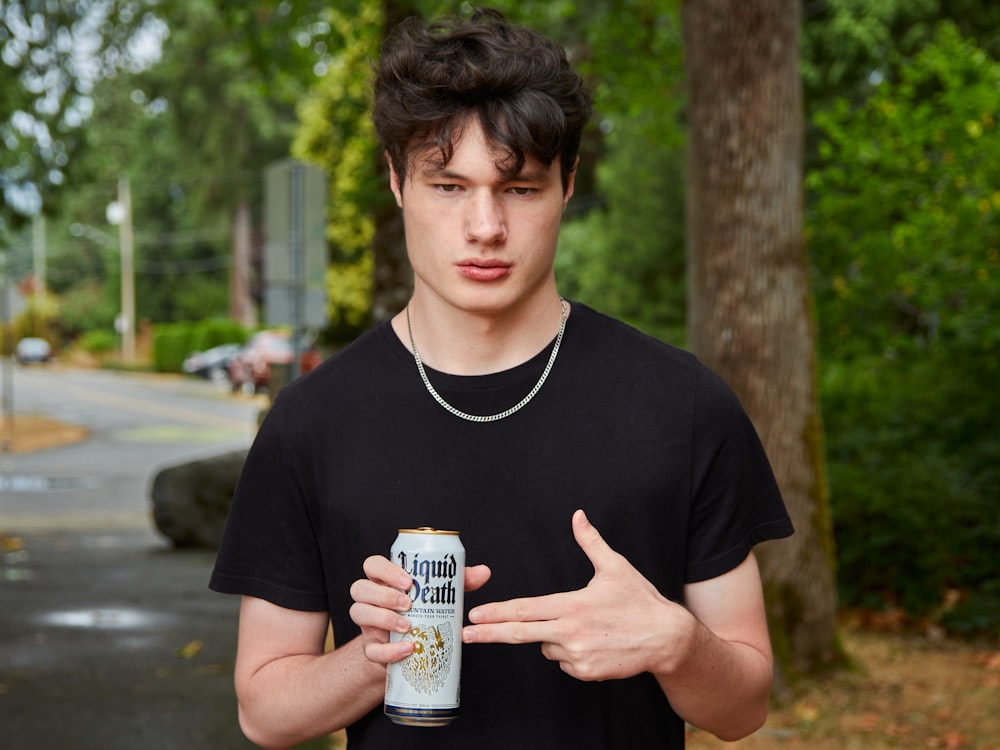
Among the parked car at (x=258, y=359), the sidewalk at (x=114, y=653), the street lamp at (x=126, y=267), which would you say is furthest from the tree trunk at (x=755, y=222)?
the street lamp at (x=126, y=267)

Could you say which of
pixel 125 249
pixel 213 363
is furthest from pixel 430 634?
pixel 125 249

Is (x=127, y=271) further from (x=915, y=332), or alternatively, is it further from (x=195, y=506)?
(x=915, y=332)

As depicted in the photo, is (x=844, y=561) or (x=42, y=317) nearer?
(x=844, y=561)

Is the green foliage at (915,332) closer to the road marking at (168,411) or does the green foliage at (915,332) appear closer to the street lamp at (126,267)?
the road marking at (168,411)

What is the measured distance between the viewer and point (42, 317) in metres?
72.6

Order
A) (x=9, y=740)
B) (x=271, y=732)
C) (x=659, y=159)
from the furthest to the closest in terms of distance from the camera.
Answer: (x=659, y=159) → (x=9, y=740) → (x=271, y=732)

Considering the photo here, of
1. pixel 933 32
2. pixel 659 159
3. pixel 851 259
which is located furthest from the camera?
pixel 659 159

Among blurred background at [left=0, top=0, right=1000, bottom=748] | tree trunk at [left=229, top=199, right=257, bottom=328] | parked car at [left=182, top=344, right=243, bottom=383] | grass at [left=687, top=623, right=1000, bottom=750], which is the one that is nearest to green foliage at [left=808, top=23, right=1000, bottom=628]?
blurred background at [left=0, top=0, right=1000, bottom=748]

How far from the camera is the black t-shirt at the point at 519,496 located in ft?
6.62

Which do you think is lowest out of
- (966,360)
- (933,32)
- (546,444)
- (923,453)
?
(923,453)

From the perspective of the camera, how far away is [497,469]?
6.68 feet

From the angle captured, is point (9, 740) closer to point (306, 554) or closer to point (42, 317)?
point (306, 554)

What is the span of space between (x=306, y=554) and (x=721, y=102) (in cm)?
474

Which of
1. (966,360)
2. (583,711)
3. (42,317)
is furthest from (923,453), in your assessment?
(42,317)
